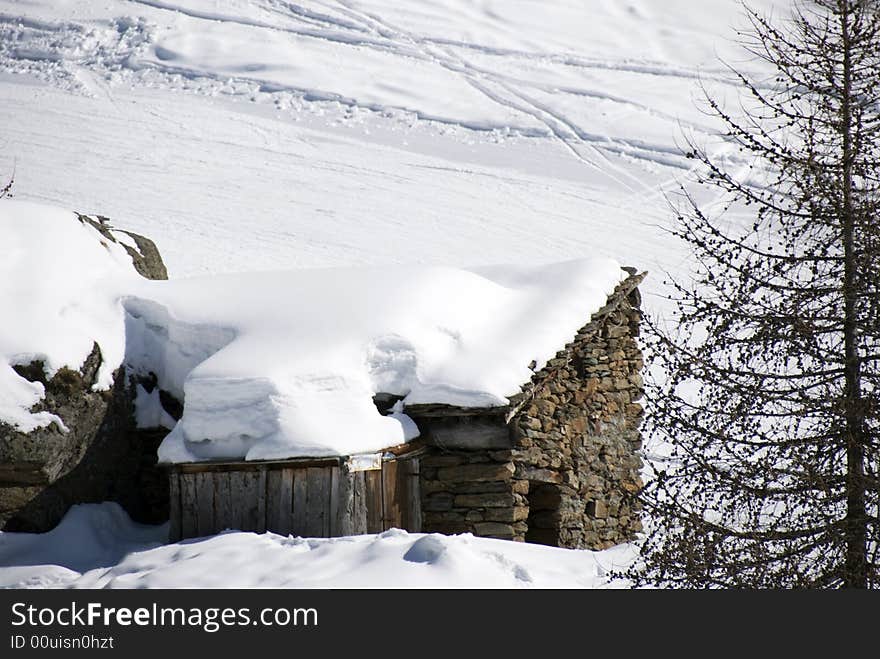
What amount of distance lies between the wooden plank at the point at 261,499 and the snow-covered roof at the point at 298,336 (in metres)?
0.19

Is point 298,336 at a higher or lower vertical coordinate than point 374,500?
higher

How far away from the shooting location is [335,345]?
963 centimetres

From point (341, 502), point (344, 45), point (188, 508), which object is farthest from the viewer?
point (344, 45)

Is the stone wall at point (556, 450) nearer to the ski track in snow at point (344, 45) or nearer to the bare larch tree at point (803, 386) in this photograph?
the bare larch tree at point (803, 386)

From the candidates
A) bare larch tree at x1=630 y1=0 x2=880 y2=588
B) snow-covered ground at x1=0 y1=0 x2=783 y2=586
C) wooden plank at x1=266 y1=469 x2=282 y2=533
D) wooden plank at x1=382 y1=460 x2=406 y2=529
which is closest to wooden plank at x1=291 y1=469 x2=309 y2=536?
wooden plank at x1=266 y1=469 x2=282 y2=533

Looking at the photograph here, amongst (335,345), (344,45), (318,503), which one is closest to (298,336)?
(335,345)

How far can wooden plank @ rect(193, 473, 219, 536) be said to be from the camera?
29.2 ft

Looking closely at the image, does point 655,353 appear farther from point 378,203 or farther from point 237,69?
point 237,69

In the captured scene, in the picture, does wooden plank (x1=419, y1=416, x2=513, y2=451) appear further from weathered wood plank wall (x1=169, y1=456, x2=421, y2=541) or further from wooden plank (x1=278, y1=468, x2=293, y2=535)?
wooden plank (x1=278, y1=468, x2=293, y2=535)

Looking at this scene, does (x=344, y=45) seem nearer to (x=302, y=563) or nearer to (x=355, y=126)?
(x=355, y=126)

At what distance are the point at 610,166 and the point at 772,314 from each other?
28.2m

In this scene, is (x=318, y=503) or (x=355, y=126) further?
(x=355, y=126)

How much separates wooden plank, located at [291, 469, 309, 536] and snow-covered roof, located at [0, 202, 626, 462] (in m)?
0.22

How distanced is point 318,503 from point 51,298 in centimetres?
358
